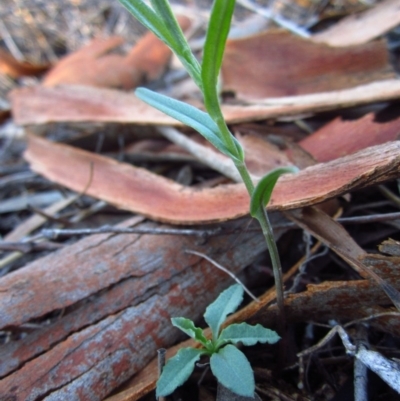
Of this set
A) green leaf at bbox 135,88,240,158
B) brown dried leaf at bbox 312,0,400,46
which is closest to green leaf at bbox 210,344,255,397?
green leaf at bbox 135,88,240,158

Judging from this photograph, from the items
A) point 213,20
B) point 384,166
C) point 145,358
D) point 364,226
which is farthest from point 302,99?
point 145,358

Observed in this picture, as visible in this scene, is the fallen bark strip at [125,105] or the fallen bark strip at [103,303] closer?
the fallen bark strip at [103,303]

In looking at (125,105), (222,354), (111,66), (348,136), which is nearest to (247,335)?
→ (222,354)

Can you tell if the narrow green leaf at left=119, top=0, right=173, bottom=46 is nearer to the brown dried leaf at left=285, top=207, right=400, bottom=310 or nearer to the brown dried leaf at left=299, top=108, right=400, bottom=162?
the brown dried leaf at left=285, top=207, right=400, bottom=310

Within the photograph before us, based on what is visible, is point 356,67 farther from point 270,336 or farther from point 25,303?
point 25,303

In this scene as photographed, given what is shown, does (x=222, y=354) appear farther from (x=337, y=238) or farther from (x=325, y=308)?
(x=337, y=238)

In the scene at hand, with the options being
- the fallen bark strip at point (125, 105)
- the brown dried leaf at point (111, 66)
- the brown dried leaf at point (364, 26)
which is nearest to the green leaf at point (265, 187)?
the fallen bark strip at point (125, 105)

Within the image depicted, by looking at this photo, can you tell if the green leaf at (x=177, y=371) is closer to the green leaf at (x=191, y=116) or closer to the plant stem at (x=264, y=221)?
the plant stem at (x=264, y=221)
